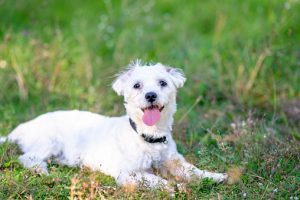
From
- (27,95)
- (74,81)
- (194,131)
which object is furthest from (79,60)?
(194,131)

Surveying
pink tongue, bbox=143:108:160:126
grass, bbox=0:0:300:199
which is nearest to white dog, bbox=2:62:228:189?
pink tongue, bbox=143:108:160:126

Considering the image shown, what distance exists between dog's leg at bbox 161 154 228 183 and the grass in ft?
0.30

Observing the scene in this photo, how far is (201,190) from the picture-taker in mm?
5160

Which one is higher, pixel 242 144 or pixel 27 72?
pixel 27 72

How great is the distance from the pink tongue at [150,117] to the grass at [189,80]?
0.59m

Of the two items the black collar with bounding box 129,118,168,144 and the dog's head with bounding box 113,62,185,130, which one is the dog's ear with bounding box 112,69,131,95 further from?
the black collar with bounding box 129,118,168,144

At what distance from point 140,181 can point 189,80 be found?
10.4ft

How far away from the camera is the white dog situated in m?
5.28

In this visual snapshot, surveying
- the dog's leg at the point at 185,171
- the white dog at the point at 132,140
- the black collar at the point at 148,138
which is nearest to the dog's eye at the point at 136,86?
the white dog at the point at 132,140

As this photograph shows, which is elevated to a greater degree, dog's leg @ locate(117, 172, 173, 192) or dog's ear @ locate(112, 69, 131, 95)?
dog's ear @ locate(112, 69, 131, 95)

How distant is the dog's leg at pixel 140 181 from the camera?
4.93m

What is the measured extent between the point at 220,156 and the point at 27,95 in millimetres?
3007

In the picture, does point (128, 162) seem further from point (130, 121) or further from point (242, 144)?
point (242, 144)

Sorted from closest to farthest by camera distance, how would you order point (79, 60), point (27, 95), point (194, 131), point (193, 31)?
point (194, 131) → point (27, 95) → point (79, 60) → point (193, 31)
